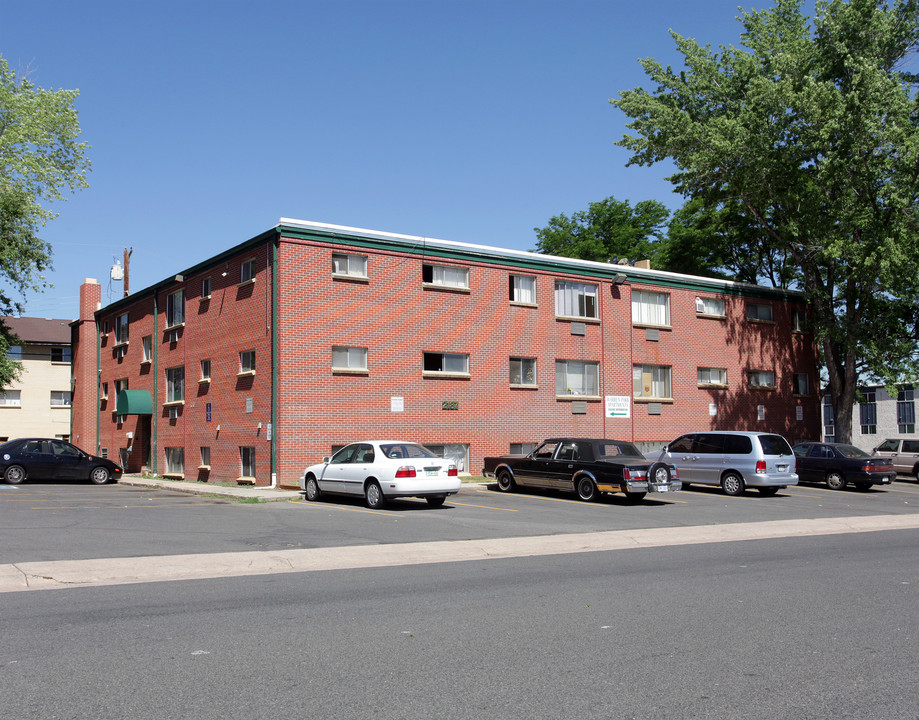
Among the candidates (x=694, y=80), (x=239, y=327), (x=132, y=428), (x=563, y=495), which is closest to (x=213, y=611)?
(x=563, y=495)

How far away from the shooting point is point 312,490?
21.5 m

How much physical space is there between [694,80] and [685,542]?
28.3 meters

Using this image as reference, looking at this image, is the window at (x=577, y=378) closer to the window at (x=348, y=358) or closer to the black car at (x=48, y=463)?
the window at (x=348, y=358)

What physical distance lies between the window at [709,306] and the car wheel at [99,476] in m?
23.5

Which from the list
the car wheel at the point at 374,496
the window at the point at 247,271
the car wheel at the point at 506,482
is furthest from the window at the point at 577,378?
the car wheel at the point at 374,496

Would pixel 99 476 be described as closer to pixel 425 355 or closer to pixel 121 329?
pixel 425 355

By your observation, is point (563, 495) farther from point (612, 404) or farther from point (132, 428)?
point (132, 428)

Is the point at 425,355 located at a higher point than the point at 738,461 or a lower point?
higher

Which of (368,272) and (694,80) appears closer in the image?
(368,272)

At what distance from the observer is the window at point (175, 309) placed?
33.9m

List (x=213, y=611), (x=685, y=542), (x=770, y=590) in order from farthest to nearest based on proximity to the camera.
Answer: (x=685, y=542) < (x=770, y=590) < (x=213, y=611)

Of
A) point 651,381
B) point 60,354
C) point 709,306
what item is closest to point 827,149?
point 709,306

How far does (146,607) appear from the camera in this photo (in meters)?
8.63

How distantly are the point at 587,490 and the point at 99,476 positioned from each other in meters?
16.7
